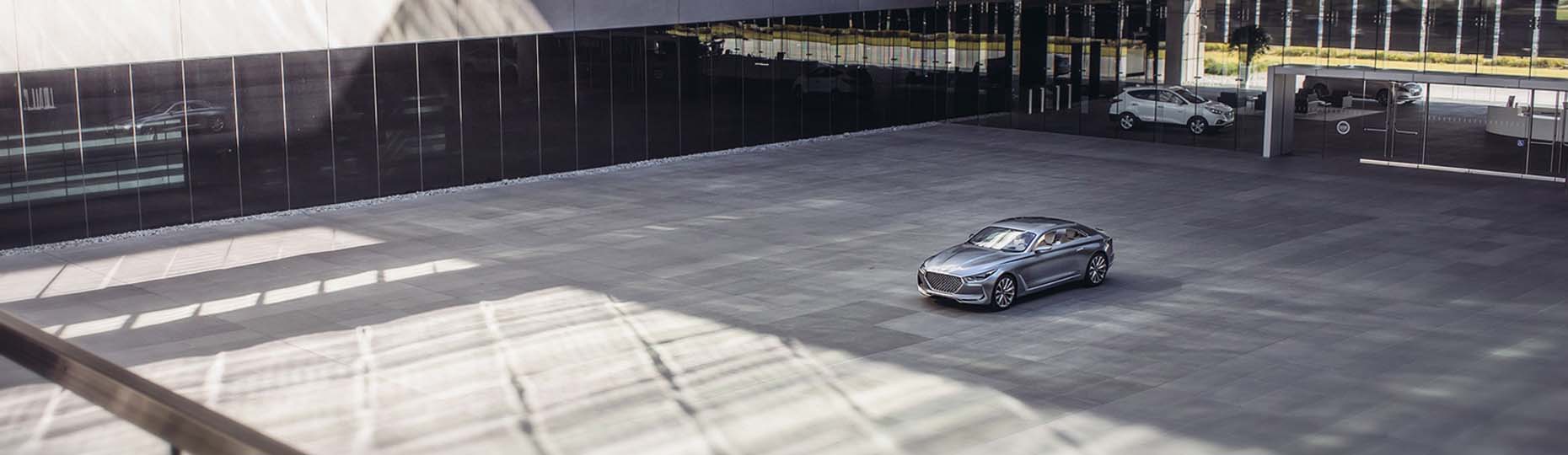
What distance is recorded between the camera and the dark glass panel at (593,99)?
29891mm

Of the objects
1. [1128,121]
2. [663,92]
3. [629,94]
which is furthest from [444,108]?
[1128,121]

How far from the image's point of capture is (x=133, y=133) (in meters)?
23.4

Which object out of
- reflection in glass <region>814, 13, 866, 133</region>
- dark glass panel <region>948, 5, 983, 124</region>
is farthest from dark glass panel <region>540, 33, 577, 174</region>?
dark glass panel <region>948, 5, 983, 124</region>

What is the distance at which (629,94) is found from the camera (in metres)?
31.0

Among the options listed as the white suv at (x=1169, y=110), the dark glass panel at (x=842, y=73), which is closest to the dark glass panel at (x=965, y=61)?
the dark glass panel at (x=842, y=73)

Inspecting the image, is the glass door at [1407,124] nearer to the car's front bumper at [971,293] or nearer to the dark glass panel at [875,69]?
the dark glass panel at [875,69]

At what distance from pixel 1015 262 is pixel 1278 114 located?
Result: 16356 millimetres

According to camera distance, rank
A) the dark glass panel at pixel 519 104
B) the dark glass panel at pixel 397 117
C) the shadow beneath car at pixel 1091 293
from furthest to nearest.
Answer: the dark glass panel at pixel 519 104, the dark glass panel at pixel 397 117, the shadow beneath car at pixel 1091 293

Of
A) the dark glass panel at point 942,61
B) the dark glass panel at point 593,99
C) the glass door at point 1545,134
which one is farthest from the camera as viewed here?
the dark glass panel at point 942,61

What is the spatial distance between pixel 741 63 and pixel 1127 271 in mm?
15061

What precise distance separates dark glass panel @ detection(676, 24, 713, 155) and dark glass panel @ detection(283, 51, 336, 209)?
28.5ft

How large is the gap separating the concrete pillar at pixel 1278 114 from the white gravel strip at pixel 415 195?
29.9 feet

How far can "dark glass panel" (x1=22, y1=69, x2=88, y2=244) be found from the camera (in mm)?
22156

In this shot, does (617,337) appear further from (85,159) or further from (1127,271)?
(85,159)
